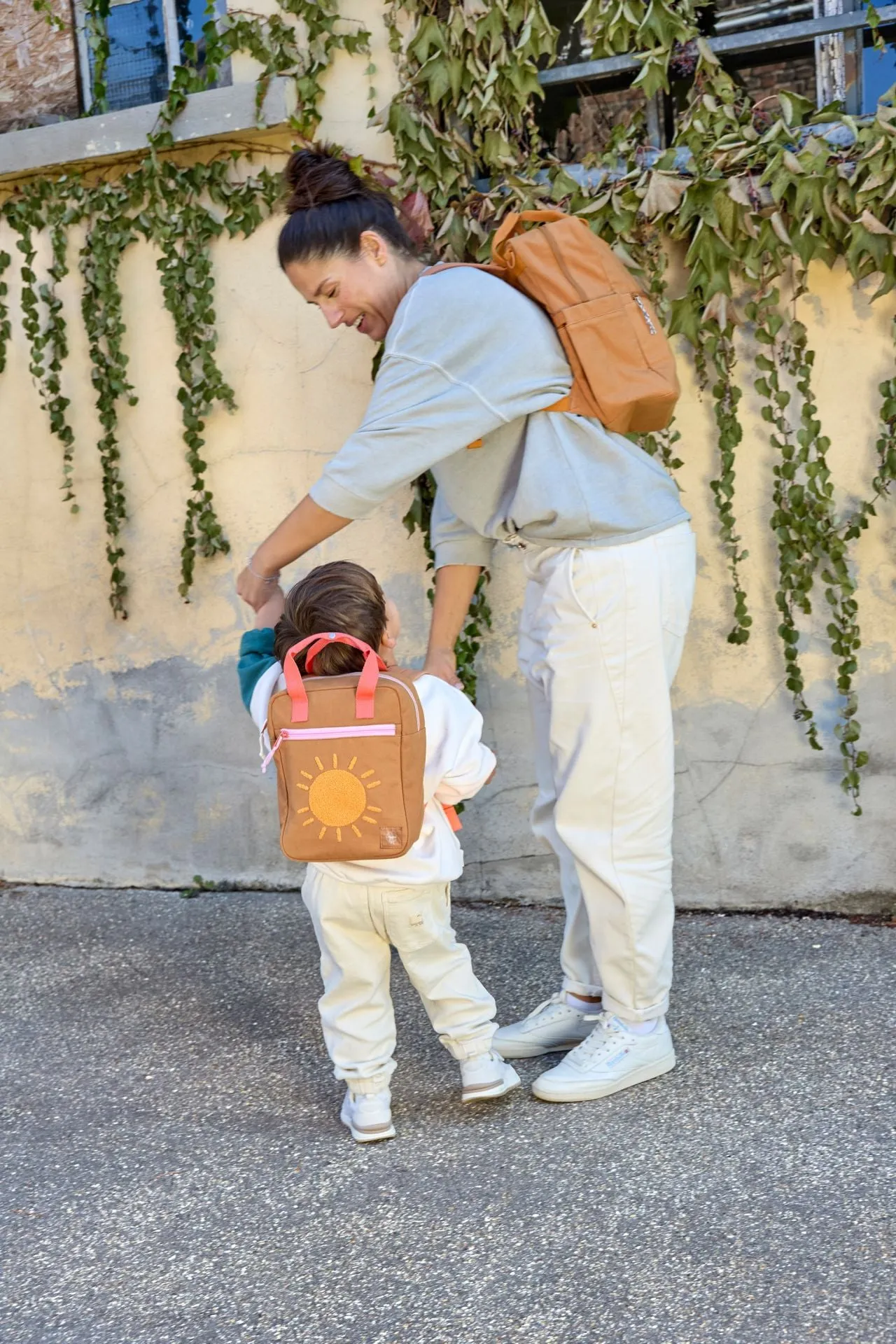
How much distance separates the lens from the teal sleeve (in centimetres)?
258

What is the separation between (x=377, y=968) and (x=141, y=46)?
10.3ft

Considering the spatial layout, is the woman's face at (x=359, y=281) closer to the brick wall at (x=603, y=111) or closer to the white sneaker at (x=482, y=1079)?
the brick wall at (x=603, y=111)

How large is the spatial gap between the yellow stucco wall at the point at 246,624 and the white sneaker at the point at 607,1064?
1.05 meters

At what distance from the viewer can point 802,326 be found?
3381 millimetres

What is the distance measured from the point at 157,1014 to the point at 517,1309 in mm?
1578

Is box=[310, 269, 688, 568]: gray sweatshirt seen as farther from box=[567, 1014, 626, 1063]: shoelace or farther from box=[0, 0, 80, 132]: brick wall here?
box=[0, 0, 80, 132]: brick wall

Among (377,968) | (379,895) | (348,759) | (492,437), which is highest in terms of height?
(492,437)

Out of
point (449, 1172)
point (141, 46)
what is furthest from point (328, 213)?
point (141, 46)

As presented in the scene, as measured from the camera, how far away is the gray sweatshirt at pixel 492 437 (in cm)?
240

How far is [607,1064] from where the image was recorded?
2.67 m

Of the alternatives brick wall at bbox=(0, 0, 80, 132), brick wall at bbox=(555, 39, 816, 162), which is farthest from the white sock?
brick wall at bbox=(0, 0, 80, 132)

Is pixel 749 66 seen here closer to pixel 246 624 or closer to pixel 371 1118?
pixel 246 624

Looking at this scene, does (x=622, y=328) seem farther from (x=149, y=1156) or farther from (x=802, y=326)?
(x=149, y=1156)

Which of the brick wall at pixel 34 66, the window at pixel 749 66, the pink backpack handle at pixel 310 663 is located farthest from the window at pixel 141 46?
the pink backpack handle at pixel 310 663
